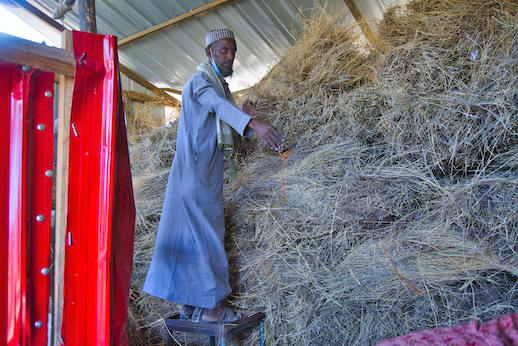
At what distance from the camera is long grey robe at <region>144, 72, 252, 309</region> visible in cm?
164

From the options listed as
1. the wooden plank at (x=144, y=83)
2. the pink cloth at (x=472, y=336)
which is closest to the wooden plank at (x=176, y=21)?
the wooden plank at (x=144, y=83)

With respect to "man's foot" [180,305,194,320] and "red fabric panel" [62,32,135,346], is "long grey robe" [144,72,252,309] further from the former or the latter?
"red fabric panel" [62,32,135,346]

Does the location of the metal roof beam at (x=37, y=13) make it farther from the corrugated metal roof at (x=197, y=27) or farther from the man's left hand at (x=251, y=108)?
the man's left hand at (x=251, y=108)

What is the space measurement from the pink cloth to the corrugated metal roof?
247 cm

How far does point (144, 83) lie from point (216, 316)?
13.2 feet

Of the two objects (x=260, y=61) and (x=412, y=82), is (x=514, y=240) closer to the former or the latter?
(x=412, y=82)

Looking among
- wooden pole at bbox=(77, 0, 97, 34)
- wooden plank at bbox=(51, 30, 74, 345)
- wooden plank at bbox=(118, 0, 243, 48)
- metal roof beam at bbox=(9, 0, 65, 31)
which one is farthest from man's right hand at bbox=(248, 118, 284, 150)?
metal roof beam at bbox=(9, 0, 65, 31)

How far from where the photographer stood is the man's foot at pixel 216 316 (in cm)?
168

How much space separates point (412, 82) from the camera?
168 cm

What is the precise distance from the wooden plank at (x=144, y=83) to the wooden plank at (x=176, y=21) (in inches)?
20.6

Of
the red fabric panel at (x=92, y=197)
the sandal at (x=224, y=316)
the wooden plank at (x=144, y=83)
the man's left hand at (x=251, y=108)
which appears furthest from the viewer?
the wooden plank at (x=144, y=83)

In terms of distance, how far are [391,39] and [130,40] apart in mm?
3192

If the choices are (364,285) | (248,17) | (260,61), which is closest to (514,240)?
(364,285)

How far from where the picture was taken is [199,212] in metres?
1.69
